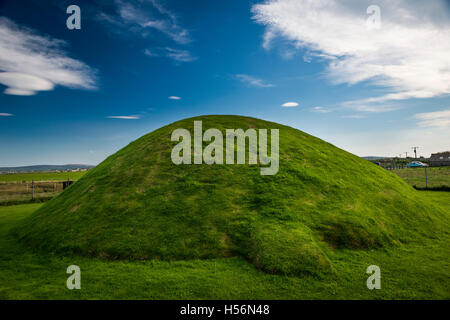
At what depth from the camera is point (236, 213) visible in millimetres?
9406

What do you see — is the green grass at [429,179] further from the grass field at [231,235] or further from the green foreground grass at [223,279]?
the green foreground grass at [223,279]

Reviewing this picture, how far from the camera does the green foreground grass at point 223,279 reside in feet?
19.5

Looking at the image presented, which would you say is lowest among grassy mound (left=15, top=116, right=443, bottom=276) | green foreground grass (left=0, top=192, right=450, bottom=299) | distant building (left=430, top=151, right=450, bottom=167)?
green foreground grass (left=0, top=192, right=450, bottom=299)

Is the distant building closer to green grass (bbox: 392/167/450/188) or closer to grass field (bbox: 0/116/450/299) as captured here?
green grass (bbox: 392/167/450/188)

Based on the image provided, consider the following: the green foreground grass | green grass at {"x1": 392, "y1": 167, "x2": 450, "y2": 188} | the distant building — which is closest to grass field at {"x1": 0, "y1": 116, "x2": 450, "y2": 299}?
the green foreground grass

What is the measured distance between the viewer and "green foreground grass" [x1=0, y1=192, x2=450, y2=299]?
5.93 meters

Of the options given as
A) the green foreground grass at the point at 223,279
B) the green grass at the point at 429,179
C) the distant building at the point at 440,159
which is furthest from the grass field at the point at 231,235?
the distant building at the point at 440,159

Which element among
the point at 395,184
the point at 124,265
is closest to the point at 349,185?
the point at 395,184

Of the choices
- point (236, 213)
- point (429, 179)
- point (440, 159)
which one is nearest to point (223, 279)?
point (236, 213)

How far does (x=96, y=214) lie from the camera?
33.2 feet

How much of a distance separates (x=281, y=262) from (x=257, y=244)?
3.33ft

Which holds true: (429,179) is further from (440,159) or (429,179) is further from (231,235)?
(440,159)

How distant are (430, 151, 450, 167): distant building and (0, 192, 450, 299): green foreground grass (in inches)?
3881

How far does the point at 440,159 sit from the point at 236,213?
4174 inches
